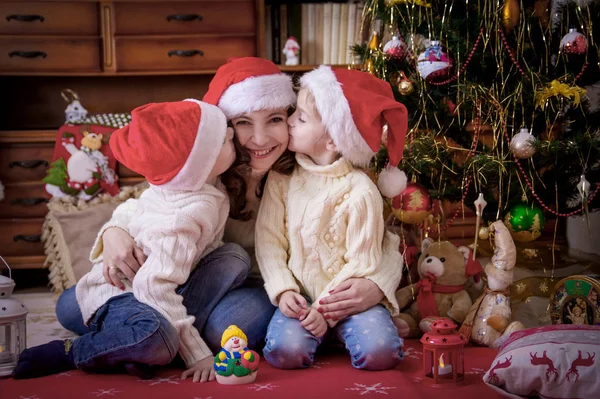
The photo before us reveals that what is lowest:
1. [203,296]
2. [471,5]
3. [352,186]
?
[203,296]

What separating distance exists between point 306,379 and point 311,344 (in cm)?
9

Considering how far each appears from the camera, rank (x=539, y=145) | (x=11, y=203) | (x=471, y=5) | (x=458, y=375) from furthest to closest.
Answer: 1. (x=11, y=203)
2. (x=471, y=5)
3. (x=539, y=145)
4. (x=458, y=375)

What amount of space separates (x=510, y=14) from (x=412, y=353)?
826 millimetres

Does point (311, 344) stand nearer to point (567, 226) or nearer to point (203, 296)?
point (203, 296)

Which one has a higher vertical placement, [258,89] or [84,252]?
[258,89]

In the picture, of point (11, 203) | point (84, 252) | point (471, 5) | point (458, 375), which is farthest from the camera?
point (11, 203)

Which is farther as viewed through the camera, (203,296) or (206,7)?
(206,7)

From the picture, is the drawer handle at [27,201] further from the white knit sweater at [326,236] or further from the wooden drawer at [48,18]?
the white knit sweater at [326,236]

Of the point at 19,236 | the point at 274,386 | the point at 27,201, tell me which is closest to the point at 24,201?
the point at 27,201

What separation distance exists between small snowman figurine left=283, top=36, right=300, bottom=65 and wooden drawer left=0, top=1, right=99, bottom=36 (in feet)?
2.25

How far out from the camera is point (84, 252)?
91.1 inches

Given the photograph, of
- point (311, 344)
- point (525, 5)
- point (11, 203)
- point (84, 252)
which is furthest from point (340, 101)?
point (11, 203)

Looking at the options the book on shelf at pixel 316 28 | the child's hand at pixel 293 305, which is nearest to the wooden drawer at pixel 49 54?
the book on shelf at pixel 316 28

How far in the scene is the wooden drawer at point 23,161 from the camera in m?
2.48
